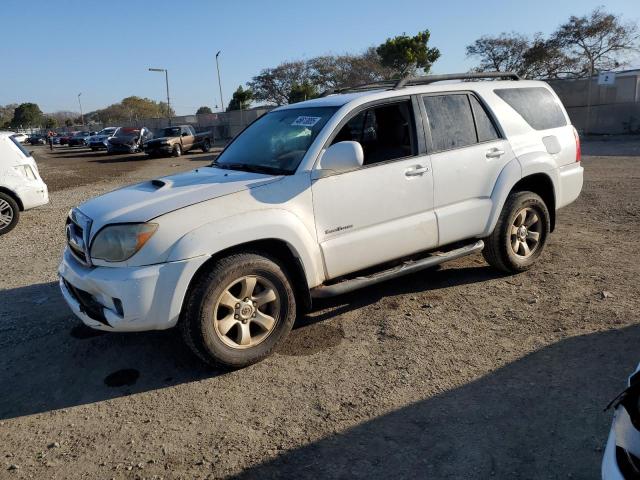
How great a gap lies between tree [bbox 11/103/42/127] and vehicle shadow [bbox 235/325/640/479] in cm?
11602

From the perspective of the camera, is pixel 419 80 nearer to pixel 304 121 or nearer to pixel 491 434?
pixel 304 121

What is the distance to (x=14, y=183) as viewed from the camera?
29.1 ft

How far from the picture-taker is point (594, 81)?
81.2 ft

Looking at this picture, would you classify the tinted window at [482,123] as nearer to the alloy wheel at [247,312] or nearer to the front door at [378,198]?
the front door at [378,198]

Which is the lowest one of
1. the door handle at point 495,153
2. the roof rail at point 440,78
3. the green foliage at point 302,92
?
the door handle at point 495,153

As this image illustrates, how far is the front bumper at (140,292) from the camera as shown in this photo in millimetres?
3291

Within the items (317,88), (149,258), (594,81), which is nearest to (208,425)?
(149,258)

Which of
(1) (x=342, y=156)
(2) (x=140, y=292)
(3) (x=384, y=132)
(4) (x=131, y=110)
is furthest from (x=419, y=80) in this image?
(4) (x=131, y=110)

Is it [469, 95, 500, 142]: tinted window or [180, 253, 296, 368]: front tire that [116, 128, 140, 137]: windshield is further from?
[180, 253, 296, 368]: front tire

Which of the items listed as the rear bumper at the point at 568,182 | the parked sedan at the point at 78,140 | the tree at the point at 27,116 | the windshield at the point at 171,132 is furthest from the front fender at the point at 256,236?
the tree at the point at 27,116

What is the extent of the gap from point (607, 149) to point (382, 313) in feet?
56.1

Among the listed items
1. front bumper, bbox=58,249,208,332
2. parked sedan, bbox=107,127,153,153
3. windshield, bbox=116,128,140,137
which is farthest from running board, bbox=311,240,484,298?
windshield, bbox=116,128,140,137

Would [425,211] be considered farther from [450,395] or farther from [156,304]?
[156,304]

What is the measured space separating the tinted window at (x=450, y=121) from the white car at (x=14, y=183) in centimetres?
744
